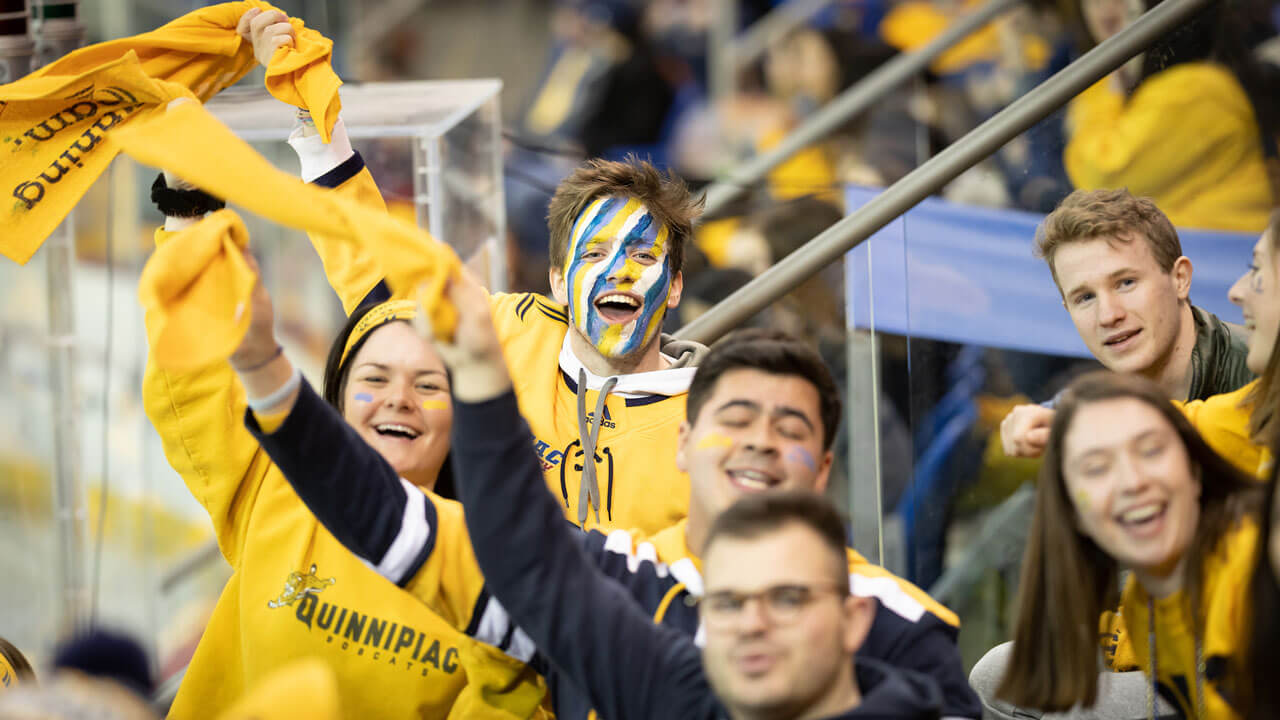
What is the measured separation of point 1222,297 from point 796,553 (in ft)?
5.72

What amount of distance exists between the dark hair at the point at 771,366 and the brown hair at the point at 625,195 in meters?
0.67

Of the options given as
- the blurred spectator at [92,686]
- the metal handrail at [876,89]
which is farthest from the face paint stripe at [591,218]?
the metal handrail at [876,89]

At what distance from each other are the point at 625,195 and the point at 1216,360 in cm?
127

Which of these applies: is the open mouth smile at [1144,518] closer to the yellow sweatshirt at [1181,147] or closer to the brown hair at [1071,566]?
the brown hair at [1071,566]

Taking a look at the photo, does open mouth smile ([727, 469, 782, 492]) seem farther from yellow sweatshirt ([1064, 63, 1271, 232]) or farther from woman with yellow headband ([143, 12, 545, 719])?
yellow sweatshirt ([1064, 63, 1271, 232])

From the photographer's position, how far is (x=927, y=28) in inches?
274

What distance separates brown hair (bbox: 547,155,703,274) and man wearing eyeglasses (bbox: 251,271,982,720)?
25.5 inches

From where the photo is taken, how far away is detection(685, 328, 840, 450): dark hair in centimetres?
209

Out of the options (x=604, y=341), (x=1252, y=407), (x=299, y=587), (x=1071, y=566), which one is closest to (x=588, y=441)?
(x=604, y=341)

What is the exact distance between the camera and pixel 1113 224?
2590 millimetres

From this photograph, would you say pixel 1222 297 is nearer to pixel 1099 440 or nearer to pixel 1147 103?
pixel 1147 103

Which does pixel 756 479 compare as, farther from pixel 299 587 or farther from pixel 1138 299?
pixel 1138 299

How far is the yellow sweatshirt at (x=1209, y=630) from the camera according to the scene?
72.5 inches

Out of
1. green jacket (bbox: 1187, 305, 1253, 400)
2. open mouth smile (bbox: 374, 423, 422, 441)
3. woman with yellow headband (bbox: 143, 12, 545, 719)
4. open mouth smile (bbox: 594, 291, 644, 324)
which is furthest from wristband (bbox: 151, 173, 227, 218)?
green jacket (bbox: 1187, 305, 1253, 400)
